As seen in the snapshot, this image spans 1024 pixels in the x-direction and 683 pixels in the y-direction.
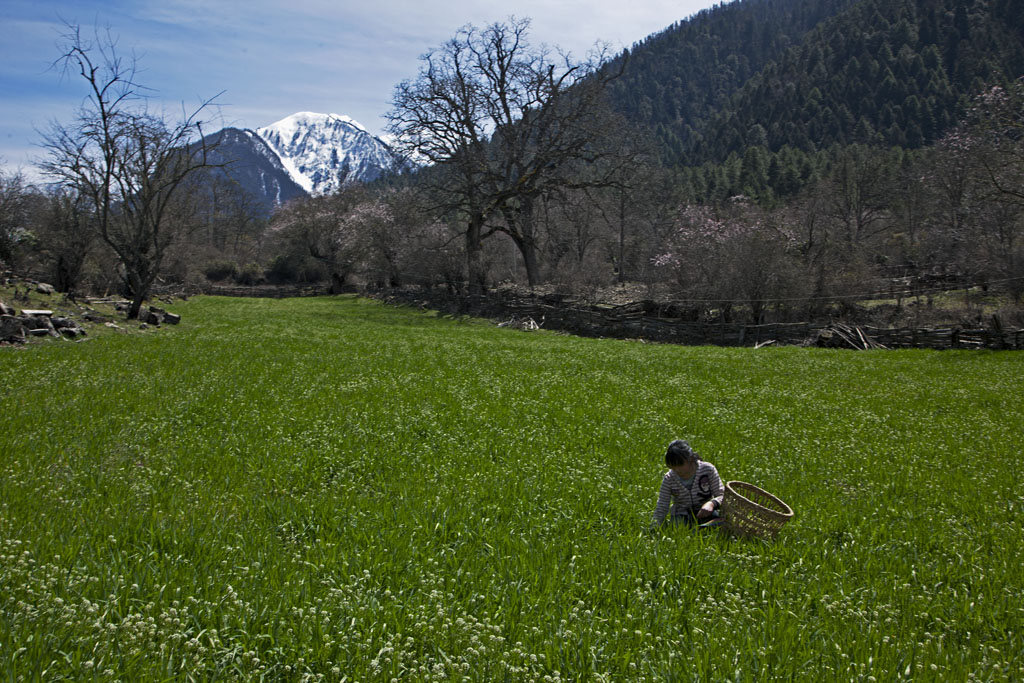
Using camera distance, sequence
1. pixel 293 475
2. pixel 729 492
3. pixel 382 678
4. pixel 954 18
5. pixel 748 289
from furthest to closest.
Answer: pixel 954 18
pixel 748 289
pixel 293 475
pixel 729 492
pixel 382 678

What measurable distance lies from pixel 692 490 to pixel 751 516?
61 centimetres

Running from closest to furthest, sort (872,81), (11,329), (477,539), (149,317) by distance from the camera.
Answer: (477,539) < (11,329) < (149,317) < (872,81)

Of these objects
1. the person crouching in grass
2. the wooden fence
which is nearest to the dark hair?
the person crouching in grass

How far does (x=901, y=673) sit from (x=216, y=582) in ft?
13.8

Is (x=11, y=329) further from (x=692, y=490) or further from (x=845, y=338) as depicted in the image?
(x=845, y=338)

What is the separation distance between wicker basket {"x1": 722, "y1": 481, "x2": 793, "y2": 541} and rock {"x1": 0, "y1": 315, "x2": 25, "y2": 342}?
18.6m

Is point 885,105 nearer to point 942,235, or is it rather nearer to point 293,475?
point 942,235

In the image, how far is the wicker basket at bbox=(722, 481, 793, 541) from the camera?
491 centimetres

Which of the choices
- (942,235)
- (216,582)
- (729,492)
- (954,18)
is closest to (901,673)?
(729,492)

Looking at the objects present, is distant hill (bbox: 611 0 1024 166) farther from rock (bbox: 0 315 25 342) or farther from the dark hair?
the dark hair

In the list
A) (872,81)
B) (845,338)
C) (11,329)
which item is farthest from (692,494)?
(872,81)

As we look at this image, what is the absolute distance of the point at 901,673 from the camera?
331cm

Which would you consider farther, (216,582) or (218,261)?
(218,261)

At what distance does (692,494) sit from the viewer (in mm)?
5543
